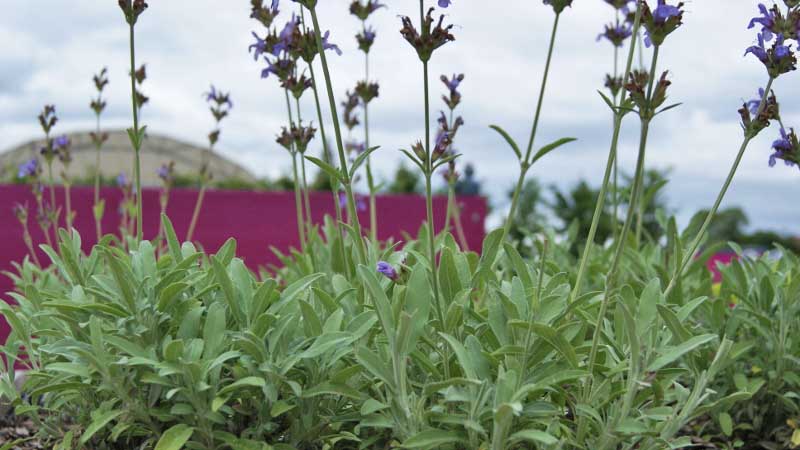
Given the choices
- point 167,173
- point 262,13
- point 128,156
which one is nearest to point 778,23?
point 262,13

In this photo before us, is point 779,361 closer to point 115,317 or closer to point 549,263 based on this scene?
point 549,263

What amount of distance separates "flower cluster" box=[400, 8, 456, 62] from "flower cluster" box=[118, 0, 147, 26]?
95cm

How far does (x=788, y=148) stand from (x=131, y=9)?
6.79 ft

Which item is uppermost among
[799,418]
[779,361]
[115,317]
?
[115,317]

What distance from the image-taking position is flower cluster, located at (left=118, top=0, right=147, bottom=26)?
2314 millimetres

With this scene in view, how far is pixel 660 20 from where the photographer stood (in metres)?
1.72

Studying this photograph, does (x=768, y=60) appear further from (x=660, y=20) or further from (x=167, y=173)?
Answer: (x=167, y=173)

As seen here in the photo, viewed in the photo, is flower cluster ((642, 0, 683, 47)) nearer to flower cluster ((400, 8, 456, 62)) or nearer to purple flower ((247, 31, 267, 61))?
flower cluster ((400, 8, 456, 62))

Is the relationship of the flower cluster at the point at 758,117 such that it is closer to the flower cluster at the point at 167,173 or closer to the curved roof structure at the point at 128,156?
the flower cluster at the point at 167,173

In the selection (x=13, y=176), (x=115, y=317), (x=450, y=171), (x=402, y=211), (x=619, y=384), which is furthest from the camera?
(x=402, y=211)

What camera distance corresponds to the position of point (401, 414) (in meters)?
1.87

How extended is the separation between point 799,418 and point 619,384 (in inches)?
45.2

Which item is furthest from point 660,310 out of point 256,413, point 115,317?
point 115,317

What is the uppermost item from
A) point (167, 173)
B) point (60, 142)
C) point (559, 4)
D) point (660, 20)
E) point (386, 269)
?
point (559, 4)
